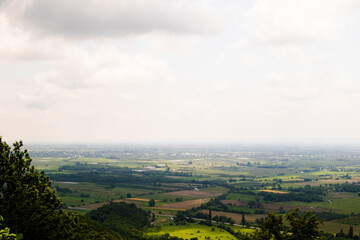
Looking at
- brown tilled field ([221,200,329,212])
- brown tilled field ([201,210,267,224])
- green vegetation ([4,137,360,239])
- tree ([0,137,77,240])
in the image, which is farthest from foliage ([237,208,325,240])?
brown tilled field ([221,200,329,212])

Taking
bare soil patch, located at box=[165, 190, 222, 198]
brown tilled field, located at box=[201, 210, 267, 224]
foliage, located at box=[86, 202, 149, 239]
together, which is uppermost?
foliage, located at box=[86, 202, 149, 239]

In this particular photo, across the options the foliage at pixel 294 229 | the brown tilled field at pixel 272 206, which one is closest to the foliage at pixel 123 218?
the brown tilled field at pixel 272 206

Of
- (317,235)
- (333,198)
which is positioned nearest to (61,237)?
(317,235)

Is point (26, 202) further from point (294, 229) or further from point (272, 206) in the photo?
point (272, 206)

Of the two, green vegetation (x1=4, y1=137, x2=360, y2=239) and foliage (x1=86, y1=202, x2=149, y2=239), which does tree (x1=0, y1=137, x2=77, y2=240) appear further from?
foliage (x1=86, y1=202, x2=149, y2=239)

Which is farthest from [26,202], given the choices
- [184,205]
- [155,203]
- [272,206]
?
[272,206]

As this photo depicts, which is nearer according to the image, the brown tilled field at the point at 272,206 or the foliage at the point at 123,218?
the foliage at the point at 123,218

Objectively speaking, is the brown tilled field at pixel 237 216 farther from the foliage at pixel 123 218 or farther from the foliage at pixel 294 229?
the foliage at pixel 294 229

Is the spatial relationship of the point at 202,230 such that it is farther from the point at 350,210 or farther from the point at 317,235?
the point at 317,235
